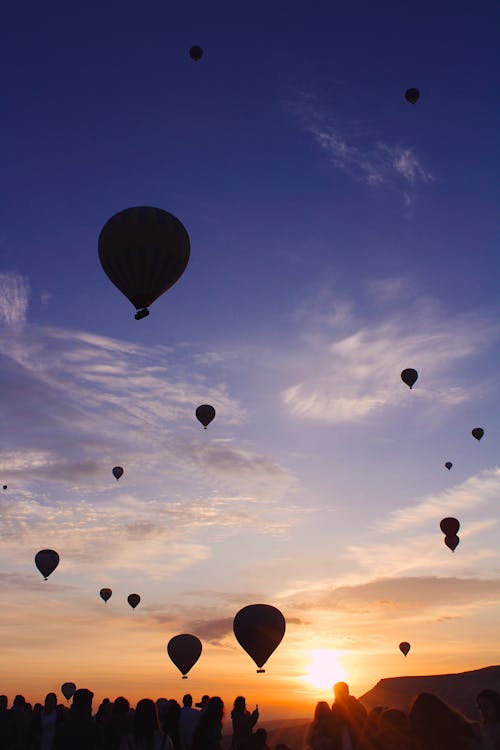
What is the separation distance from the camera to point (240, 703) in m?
10.5

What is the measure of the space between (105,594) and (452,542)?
32.5 meters

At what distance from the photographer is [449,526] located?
4653 centimetres

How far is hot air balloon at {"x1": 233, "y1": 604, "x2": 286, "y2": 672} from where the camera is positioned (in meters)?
27.0

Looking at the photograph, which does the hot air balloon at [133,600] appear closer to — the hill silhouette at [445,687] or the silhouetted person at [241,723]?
the silhouetted person at [241,723]

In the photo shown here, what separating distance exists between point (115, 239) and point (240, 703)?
19.7 metres

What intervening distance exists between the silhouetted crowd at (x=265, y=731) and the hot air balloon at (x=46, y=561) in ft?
120

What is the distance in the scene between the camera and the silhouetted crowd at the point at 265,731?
218 inches

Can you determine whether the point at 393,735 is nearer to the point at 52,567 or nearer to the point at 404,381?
the point at 404,381

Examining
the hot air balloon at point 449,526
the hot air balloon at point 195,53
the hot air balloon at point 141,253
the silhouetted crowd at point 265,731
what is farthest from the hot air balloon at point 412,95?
the silhouetted crowd at point 265,731

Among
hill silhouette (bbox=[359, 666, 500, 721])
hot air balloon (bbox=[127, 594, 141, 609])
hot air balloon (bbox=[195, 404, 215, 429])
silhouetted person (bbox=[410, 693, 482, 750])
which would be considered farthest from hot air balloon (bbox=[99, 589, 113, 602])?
hill silhouette (bbox=[359, 666, 500, 721])

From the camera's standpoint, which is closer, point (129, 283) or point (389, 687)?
point (129, 283)

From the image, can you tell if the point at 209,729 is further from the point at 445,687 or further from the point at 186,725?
the point at 445,687

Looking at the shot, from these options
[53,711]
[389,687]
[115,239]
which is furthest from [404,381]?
[389,687]

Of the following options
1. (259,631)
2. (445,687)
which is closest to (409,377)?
(259,631)
